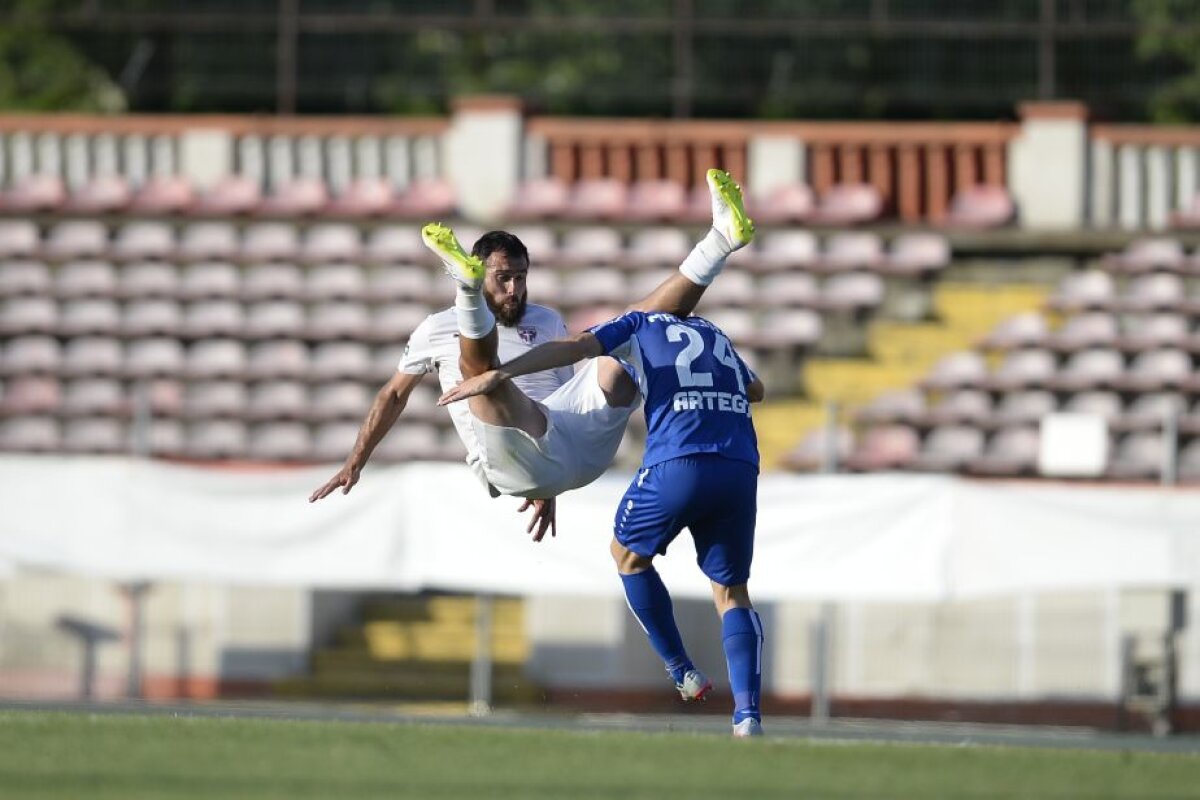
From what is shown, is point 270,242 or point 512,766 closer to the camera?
point 512,766

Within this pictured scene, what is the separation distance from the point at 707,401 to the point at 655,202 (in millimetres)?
13646

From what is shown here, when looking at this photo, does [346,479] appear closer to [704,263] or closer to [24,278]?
[704,263]

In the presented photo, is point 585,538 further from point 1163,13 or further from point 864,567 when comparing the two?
point 1163,13

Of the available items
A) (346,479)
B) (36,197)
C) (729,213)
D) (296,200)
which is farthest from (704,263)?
(36,197)

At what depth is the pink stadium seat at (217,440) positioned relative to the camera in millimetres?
22469

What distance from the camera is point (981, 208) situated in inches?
942

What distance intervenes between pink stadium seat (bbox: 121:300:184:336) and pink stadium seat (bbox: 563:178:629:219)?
4080 millimetres

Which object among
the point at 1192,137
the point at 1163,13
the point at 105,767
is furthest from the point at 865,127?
the point at 105,767

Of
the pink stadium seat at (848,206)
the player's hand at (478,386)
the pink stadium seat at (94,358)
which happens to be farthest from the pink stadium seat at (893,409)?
the player's hand at (478,386)

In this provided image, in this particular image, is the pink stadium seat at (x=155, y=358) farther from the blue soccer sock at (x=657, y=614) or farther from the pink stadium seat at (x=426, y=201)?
the blue soccer sock at (x=657, y=614)

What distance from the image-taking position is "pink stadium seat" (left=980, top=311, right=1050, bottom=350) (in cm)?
2192

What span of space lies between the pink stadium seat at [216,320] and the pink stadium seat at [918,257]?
6464 mm

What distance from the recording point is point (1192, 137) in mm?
24219

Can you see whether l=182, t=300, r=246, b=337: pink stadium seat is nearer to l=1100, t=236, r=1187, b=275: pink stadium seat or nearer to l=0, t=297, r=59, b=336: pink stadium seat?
l=0, t=297, r=59, b=336: pink stadium seat
